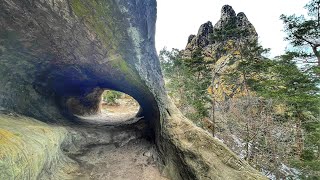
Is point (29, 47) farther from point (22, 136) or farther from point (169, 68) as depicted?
point (169, 68)

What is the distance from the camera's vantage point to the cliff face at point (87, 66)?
586cm

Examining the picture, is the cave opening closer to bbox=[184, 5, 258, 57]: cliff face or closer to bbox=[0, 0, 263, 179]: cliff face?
bbox=[0, 0, 263, 179]: cliff face

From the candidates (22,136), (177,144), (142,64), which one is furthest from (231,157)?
(22,136)

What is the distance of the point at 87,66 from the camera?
8.41m

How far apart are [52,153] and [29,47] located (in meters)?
3.12

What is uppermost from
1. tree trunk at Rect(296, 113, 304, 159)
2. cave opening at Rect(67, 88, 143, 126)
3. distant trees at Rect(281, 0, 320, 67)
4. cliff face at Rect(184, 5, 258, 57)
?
cliff face at Rect(184, 5, 258, 57)

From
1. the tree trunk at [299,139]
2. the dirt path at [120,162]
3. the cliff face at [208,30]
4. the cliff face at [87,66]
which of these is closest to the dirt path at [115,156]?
the dirt path at [120,162]

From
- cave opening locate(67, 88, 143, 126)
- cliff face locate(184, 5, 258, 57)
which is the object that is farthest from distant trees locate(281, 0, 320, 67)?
cliff face locate(184, 5, 258, 57)

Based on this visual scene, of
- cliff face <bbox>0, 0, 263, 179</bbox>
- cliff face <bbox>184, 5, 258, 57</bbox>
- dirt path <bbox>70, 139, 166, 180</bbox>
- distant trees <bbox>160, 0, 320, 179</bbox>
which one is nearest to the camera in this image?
cliff face <bbox>0, 0, 263, 179</bbox>

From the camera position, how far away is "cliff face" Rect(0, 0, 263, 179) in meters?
5.86

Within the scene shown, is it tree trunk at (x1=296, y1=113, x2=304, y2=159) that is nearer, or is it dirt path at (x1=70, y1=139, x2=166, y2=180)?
dirt path at (x1=70, y1=139, x2=166, y2=180)

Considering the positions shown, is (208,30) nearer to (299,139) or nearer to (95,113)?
(95,113)

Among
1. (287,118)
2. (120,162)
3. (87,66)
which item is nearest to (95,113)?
(87,66)

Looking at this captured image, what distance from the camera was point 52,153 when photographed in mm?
5387
